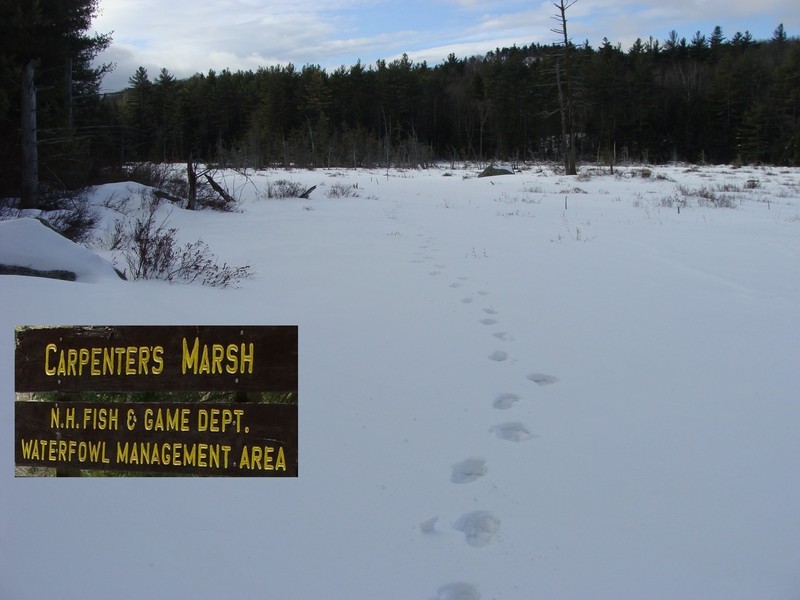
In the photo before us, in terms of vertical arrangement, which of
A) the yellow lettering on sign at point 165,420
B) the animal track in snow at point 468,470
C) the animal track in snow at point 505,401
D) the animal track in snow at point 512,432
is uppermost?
the yellow lettering on sign at point 165,420

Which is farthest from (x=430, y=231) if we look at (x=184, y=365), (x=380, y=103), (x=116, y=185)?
(x=380, y=103)

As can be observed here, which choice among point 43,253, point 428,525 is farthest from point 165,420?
point 43,253

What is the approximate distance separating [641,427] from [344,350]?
209cm

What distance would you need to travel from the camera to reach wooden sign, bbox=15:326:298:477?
247 cm

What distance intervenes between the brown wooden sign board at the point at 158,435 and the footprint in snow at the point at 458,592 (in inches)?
35.0

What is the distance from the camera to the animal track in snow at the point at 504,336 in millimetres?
4672

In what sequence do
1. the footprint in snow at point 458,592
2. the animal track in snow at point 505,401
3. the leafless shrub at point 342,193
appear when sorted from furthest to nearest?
the leafless shrub at point 342,193
the animal track in snow at point 505,401
the footprint in snow at point 458,592

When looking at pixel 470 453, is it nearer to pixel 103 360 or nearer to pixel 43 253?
pixel 103 360

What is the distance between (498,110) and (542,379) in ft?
181

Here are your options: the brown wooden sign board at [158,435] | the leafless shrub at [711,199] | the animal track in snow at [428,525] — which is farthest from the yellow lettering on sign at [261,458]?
the leafless shrub at [711,199]

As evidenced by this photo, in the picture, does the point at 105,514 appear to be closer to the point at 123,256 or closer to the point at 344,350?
the point at 344,350

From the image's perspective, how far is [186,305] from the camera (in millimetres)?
4852

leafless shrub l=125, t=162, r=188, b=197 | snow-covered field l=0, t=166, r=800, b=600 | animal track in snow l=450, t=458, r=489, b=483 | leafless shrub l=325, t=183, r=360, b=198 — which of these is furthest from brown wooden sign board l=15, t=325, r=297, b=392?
leafless shrub l=325, t=183, r=360, b=198

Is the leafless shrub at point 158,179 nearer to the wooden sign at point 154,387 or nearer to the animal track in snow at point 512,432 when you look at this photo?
the wooden sign at point 154,387
